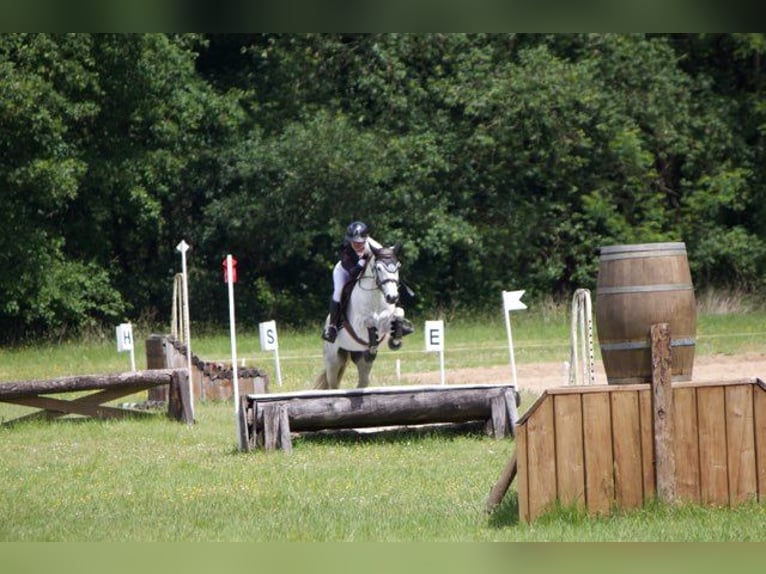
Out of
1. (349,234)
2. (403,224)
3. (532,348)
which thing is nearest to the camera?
(349,234)

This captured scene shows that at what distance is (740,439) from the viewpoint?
7.10m

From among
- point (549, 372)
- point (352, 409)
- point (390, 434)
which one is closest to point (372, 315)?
point (390, 434)

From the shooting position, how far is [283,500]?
8.58 m

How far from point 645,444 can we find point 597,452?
0.27 m

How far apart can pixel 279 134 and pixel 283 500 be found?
25865 millimetres

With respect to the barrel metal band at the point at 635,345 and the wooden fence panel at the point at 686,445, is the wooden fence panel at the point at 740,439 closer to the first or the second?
the wooden fence panel at the point at 686,445

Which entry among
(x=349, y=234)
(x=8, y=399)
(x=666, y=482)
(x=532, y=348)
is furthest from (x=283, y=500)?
(x=532, y=348)

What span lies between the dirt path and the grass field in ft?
9.09

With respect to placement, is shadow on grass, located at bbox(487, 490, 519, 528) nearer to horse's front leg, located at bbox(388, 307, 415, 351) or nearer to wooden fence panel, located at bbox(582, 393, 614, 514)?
wooden fence panel, located at bbox(582, 393, 614, 514)

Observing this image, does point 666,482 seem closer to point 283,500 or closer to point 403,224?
point 283,500

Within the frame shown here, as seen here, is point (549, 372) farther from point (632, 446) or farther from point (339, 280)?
point (632, 446)

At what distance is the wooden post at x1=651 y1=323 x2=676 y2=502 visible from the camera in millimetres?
6910

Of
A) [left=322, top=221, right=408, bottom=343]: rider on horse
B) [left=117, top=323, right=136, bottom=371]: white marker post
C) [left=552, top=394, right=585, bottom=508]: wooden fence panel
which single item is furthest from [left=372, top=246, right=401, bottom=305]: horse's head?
[left=117, top=323, right=136, bottom=371]: white marker post

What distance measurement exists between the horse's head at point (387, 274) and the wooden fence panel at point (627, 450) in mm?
5706
